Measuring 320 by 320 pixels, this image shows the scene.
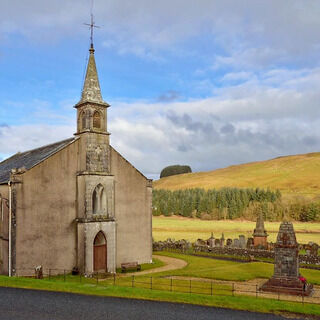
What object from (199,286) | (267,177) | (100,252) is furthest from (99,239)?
(267,177)

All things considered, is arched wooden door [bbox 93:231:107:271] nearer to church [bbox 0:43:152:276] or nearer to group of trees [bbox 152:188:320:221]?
church [bbox 0:43:152:276]

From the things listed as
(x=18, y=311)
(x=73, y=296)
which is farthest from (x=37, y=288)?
(x=18, y=311)

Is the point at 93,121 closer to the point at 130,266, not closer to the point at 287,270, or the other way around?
the point at 130,266

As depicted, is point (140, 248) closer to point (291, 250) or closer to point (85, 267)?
point (85, 267)

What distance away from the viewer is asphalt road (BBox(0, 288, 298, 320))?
61.9ft

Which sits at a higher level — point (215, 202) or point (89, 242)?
point (89, 242)

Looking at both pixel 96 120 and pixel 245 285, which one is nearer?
pixel 245 285

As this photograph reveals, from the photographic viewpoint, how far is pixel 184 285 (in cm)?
2700

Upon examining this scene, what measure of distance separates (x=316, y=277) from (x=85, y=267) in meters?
19.0

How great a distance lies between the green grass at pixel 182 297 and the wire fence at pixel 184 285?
3.07 ft

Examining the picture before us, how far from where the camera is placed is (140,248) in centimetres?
3838

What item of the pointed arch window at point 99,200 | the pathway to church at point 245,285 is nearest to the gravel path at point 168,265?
the pathway to church at point 245,285

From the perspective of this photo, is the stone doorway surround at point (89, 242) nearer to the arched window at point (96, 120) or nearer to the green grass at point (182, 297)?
the green grass at point (182, 297)

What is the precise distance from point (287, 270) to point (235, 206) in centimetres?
7081
